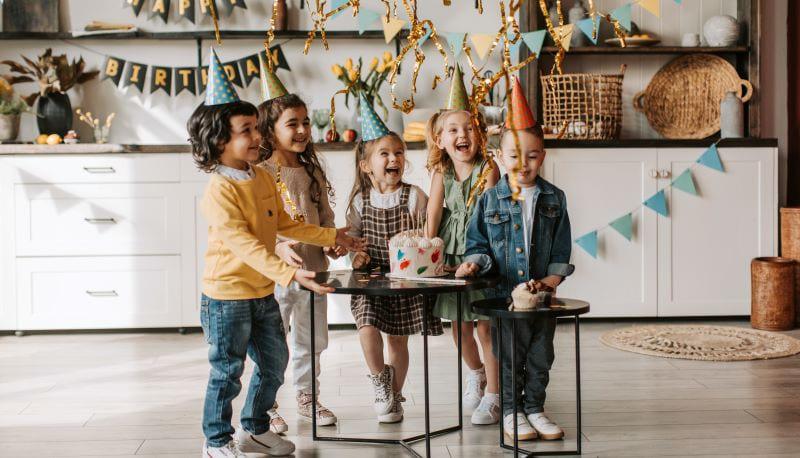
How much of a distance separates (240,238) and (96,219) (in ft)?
6.70

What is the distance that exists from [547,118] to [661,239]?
0.75 m

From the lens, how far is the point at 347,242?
2221 mm

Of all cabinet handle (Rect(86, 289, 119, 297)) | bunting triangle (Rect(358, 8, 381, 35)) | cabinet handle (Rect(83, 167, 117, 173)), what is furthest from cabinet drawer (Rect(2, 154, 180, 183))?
bunting triangle (Rect(358, 8, 381, 35))

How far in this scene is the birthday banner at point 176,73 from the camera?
4.14 m

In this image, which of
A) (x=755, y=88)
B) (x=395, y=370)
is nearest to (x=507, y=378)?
(x=395, y=370)

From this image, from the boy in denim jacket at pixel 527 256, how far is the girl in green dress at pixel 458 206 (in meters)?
0.15

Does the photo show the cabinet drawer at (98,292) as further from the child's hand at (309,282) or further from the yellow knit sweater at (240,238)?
the child's hand at (309,282)

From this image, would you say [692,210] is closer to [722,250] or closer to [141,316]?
[722,250]

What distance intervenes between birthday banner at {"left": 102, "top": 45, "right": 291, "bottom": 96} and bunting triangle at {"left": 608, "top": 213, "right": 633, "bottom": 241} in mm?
1695

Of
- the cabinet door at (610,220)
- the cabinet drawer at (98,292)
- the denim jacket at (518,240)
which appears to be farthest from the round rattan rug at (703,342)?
the cabinet drawer at (98,292)

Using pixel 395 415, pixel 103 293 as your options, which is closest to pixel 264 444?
pixel 395 415

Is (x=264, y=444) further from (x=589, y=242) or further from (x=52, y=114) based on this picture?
(x=52, y=114)

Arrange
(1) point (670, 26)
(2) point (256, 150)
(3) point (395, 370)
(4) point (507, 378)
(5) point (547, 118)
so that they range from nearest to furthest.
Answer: (2) point (256, 150)
(4) point (507, 378)
(3) point (395, 370)
(5) point (547, 118)
(1) point (670, 26)

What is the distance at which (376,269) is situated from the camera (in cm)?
224
